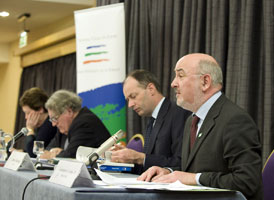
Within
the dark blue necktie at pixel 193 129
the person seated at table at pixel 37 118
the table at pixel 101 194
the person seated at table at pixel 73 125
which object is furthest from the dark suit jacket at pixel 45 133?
the table at pixel 101 194

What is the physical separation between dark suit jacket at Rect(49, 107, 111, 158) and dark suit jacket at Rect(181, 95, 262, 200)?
1.64 m

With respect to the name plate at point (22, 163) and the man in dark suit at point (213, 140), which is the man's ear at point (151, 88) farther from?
the name plate at point (22, 163)

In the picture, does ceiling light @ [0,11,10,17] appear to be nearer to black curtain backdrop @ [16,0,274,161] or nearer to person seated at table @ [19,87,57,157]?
black curtain backdrop @ [16,0,274,161]

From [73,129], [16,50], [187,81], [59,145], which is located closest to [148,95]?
[73,129]

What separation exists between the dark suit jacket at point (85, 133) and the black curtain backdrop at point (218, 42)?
1002mm

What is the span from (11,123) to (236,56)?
7.90 m

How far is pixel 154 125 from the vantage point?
307 centimetres

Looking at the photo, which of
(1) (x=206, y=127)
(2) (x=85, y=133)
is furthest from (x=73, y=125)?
(1) (x=206, y=127)

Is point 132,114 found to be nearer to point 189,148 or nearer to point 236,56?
point 236,56

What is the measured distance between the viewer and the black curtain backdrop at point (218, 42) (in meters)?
3.52

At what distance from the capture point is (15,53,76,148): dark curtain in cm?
823

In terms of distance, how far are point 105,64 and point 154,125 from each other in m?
1.94

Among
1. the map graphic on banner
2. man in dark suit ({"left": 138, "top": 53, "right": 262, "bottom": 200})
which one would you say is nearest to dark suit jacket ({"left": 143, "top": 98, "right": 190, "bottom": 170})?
man in dark suit ({"left": 138, "top": 53, "right": 262, "bottom": 200})

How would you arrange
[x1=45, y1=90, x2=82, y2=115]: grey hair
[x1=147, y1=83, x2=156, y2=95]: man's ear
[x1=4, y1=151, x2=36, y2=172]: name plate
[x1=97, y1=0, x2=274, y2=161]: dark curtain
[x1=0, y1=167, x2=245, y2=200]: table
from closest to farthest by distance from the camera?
1. [x1=0, y1=167, x2=245, y2=200]: table
2. [x1=4, y1=151, x2=36, y2=172]: name plate
3. [x1=147, y1=83, x2=156, y2=95]: man's ear
4. [x1=97, y1=0, x2=274, y2=161]: dark curtain
5. [x1=45, y1=90, x2=82, y2=115]: grey hair
